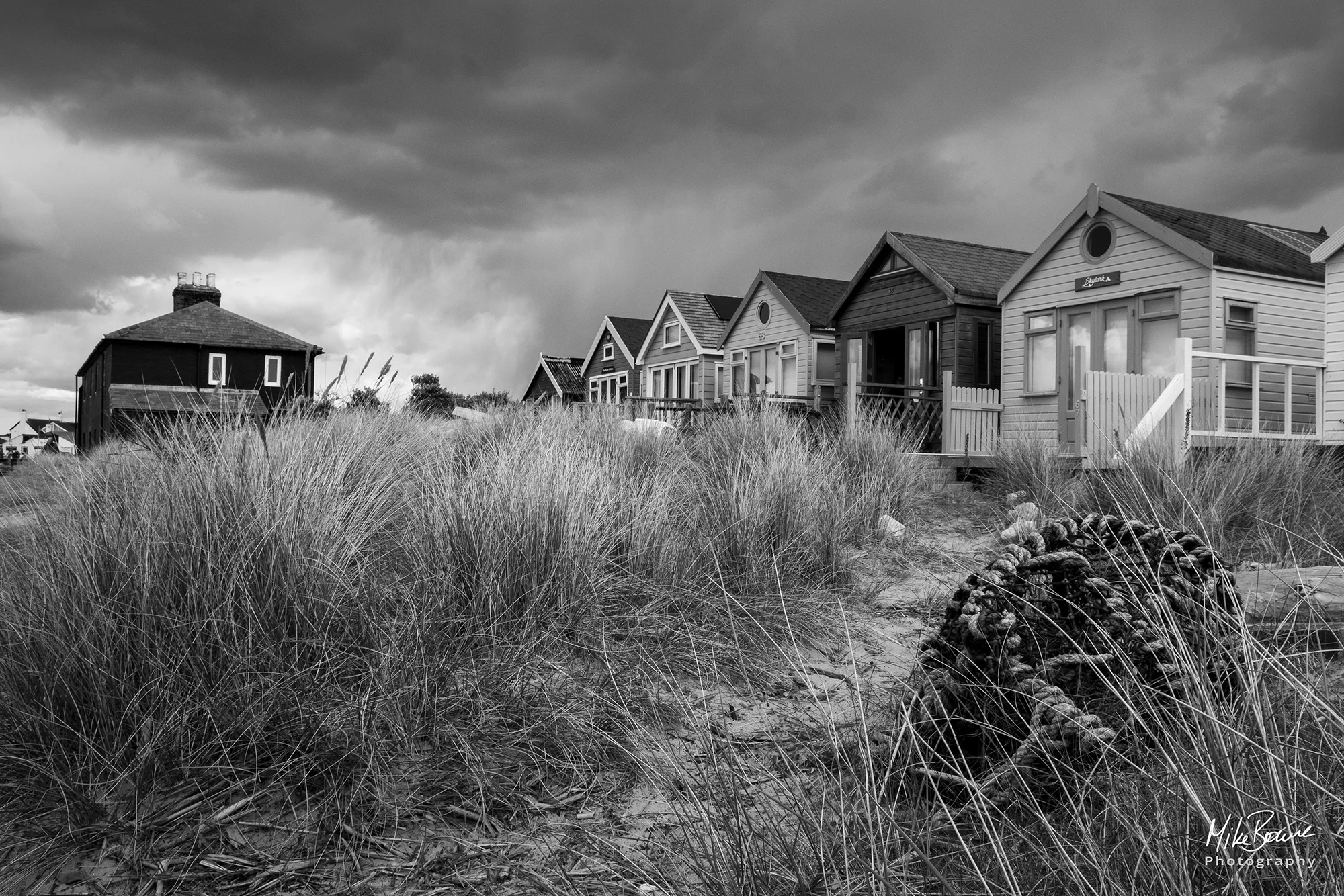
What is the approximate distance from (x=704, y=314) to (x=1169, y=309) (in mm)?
18876

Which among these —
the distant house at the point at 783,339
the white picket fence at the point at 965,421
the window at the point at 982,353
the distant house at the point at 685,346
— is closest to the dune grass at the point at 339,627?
the white picket fence at the point at 965,421

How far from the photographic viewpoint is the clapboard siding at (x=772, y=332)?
25859mm

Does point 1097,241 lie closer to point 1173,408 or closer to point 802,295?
point 1173,408

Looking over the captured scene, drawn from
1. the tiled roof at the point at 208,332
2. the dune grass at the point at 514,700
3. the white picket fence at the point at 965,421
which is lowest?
the dune grass at the point at 514,700

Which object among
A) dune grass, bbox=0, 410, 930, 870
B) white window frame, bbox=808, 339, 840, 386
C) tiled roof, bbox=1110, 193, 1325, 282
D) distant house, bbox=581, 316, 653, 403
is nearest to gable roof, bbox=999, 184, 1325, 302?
tiled roof, bbox=1110, 193, 1325, 282

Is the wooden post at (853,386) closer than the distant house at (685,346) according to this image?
Yes

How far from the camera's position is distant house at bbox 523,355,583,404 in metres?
44.0

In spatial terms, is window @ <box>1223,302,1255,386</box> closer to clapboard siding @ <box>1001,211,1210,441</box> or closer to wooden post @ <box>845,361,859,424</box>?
clapboard siding @ <box>1001,211,1210,441</box>

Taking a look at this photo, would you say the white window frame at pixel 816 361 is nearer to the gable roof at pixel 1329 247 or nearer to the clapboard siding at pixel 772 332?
the clapboard siding at pixel 772 332

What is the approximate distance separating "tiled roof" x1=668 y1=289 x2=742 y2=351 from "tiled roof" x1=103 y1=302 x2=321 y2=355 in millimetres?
19604

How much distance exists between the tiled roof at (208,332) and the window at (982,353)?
106 feet

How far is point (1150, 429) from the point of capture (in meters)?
10.9

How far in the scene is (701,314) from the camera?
108ft

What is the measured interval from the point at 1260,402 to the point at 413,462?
47.3ft
